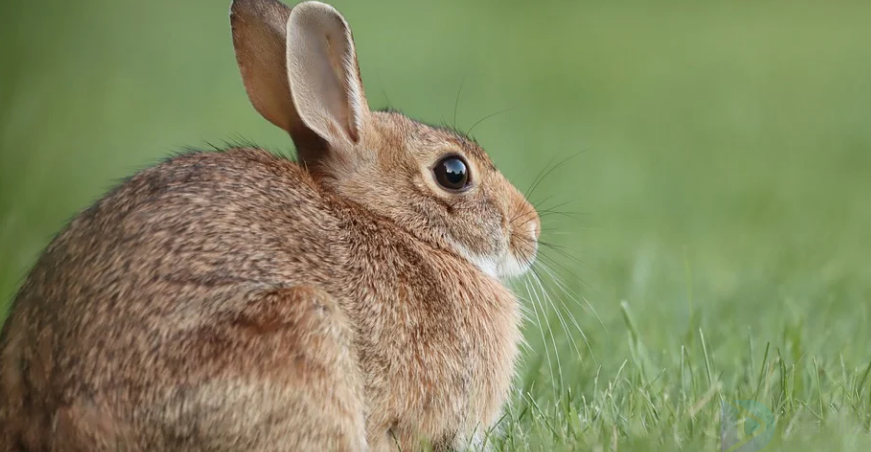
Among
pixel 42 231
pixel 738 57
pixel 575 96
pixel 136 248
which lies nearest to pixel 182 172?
pixel 136 248

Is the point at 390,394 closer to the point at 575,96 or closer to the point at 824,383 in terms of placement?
the point at 824,383

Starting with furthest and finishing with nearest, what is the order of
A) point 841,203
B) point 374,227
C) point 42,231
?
1. point 841,203
2. point 42,231
3. point 374,227

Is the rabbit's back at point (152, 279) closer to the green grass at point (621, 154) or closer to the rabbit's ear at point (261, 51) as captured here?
the rabbit's ear at point (261, 51)

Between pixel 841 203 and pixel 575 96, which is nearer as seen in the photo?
pixel 841 203

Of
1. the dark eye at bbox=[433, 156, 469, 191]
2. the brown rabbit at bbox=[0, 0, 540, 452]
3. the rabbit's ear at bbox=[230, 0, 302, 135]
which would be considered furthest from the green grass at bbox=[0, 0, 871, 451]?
the rabbit's ear at bbox=[230, 0, 302, 135]

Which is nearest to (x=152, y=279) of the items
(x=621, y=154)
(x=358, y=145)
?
(x=358, y=145)
